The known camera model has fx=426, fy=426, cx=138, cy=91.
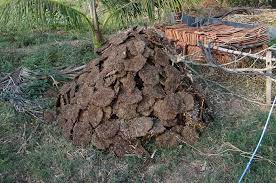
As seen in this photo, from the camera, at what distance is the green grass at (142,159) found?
4.21 m

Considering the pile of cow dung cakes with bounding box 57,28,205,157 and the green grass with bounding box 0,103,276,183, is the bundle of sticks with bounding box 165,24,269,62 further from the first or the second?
the green grass with bounding box 0,103,276,183

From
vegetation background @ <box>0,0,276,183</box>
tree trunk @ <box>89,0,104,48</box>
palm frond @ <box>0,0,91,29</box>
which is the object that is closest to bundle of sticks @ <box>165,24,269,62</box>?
vegetation background @ <box>0,0,276,183</box>

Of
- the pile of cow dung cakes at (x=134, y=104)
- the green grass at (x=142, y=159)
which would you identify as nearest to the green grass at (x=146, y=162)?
the green grass at (x=142, y=159)

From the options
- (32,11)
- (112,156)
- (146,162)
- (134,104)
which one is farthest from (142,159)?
(32,11)

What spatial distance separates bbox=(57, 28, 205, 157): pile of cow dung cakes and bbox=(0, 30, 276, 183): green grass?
12cm

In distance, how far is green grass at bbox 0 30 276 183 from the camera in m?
4.21

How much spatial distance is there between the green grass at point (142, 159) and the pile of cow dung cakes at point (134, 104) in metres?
0.12

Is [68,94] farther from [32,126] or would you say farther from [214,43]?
[214,43]

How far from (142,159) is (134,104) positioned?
0.59 m

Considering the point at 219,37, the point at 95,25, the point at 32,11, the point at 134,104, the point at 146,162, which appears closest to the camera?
the point at 146,162

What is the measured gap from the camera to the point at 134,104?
455 cm

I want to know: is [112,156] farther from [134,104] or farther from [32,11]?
[32,11]

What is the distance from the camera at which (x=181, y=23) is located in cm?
693

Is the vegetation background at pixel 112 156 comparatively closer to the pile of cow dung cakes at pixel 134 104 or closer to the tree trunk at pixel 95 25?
the tree trunk at pixel 95 25
